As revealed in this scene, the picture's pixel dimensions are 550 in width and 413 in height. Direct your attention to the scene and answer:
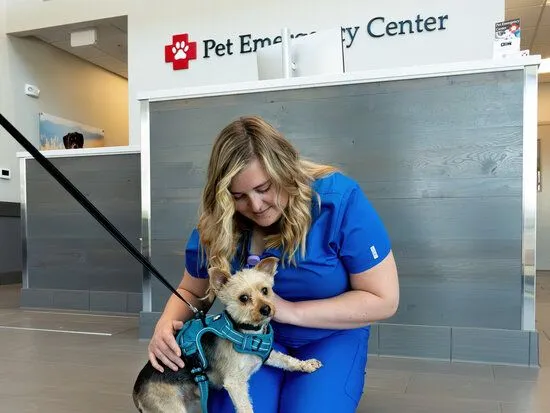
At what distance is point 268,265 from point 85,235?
3.25 m

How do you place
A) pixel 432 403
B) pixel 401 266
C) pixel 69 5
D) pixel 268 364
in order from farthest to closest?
pixel 69 5 → pixel 401 266 → pixel 432 403 → pixel 268 364

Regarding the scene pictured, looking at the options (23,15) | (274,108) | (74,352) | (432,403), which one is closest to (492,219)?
(432,403)

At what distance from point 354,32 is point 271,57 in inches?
84.5

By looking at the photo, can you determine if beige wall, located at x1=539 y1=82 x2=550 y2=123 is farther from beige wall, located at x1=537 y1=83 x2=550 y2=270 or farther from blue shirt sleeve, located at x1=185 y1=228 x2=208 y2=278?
blue shirt sleeve, located at x1=185 y1=228 x2=208 y2=278

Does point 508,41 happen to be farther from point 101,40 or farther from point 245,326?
point 101,40

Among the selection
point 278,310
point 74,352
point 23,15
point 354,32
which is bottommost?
point 74,352

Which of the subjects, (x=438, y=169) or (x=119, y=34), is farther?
(x=119, y=34)

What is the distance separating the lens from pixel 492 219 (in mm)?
2611

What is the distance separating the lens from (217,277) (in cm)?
141

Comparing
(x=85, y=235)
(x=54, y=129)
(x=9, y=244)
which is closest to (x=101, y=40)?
(x=54, y=129)

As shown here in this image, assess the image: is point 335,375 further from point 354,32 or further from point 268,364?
point 354,32

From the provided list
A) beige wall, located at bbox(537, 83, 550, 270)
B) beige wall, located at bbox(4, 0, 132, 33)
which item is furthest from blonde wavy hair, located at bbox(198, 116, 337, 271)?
beige wall, located at bbox(537, 83, 550, 270)

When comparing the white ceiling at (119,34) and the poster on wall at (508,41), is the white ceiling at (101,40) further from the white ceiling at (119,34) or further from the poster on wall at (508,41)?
the poster on wall at (508,41)

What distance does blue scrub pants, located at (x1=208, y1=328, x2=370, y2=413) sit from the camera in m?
1.48
